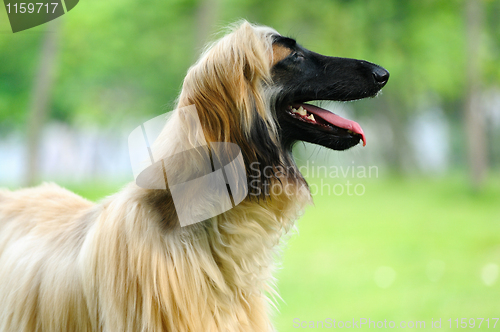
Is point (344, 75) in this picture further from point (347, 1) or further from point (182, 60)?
point (182, 60)

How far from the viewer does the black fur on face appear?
2.33 meters

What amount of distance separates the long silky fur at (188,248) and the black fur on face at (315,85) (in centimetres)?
9

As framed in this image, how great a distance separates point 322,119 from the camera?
7.98ft

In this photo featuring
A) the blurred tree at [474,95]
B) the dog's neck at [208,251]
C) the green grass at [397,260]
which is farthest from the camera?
the blurred tree at [474,95]

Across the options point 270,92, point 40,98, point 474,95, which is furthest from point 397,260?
point 40,98

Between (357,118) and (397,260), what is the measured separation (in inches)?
742

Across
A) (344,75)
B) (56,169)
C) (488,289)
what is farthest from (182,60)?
(344,75)

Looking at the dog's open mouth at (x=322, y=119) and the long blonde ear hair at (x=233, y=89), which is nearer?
the long blonde ear hair at (x=233, y=89)

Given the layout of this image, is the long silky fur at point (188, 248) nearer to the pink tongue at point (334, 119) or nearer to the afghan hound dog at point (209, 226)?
the afghan hound dog at point (209, 226)

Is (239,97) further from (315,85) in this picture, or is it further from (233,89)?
(315,85)

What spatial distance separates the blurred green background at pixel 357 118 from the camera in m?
5.78

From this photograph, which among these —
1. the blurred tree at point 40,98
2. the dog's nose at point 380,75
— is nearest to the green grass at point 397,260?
the dog's nose at point 380,75

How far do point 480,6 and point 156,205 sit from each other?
41.8 feet

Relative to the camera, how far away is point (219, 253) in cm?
218
